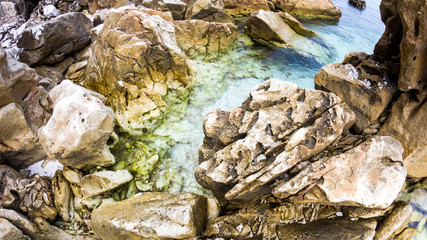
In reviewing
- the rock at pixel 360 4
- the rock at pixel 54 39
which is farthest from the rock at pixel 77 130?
the rock at pixel 360 4

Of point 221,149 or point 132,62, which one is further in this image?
point 132,62

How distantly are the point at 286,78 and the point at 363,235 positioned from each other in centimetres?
565

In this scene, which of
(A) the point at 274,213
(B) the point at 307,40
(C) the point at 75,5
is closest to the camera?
(A) the point at 274,213

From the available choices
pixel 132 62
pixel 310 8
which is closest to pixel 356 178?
pixel 132 62

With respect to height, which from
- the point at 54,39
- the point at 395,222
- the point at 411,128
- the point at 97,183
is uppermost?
the point at 411,128

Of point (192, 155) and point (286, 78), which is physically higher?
point (286, 78)

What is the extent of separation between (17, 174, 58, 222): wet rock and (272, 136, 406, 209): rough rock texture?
14.5 feet

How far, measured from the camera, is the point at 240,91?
7.75m

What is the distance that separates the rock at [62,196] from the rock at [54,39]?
4235mm

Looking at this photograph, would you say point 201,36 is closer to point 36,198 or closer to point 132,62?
point 132,62

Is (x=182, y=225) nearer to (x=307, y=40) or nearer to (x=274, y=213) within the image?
(x=274, y=213)

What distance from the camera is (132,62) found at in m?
6.29

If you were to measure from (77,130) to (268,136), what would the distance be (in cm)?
359

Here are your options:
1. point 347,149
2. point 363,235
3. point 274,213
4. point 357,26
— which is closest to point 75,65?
point 274,213
